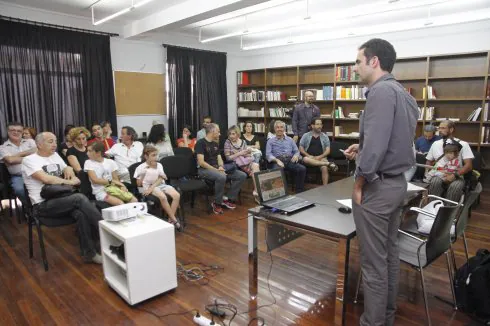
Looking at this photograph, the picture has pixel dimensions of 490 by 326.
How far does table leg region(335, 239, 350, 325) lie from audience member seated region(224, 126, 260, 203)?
312 centimetres

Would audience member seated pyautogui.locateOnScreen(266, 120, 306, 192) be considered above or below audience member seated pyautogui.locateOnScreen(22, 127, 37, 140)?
below

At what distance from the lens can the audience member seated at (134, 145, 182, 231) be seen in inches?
145

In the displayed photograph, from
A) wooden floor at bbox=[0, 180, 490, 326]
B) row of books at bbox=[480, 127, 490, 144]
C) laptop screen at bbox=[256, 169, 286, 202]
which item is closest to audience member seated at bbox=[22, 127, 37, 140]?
wooden floor at bbox=[0, 180, 490, 326]

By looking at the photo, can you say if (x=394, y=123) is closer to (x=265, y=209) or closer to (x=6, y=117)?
(x=265, y=209)

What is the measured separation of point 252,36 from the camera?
286 inches

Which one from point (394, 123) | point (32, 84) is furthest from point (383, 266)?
point (32, 84)

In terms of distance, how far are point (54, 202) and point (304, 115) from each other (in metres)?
4.76

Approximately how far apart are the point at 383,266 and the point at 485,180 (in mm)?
5318

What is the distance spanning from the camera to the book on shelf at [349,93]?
657 cm

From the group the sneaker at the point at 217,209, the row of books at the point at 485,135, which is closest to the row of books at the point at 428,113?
the row of books at the point at 485,135

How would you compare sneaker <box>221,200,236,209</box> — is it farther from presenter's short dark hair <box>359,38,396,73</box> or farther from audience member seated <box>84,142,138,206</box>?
presenter's short dark hair <box>359,38,396,73</box>

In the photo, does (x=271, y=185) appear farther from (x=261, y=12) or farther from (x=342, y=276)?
(x=261, y=12)

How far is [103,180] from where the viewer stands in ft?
11.3

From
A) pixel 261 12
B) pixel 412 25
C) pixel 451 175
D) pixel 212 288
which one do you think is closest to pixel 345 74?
pixel 412 25
